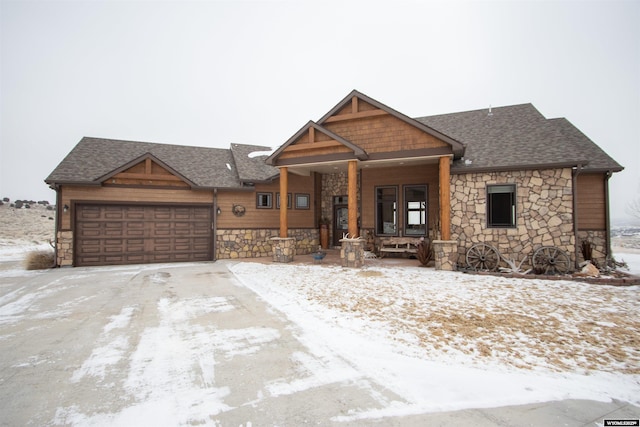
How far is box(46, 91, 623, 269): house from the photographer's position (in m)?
10.1

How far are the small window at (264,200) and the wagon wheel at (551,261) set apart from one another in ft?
34.4

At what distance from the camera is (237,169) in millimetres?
14477

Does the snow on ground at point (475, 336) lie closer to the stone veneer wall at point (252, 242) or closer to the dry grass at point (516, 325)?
the dry grass at point (516, 325)

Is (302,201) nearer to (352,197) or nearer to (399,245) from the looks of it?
(352,197)

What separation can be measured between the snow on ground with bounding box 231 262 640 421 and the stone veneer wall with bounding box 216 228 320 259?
6021 mm

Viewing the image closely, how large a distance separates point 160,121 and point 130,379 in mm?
66921

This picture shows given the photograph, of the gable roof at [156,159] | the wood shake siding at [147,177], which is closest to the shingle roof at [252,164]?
the gable roof at [156,159]

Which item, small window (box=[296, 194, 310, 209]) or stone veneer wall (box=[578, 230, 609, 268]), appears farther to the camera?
small window (box=[296, 194, 310, 209])

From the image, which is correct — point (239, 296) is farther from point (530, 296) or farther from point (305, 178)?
point (305, 178)

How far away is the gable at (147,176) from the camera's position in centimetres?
1233

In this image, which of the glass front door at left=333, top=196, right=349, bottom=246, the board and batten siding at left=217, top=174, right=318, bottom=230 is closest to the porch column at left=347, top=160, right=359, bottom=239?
the board and batten siding at left=217, top=174, right=318, bottom=230

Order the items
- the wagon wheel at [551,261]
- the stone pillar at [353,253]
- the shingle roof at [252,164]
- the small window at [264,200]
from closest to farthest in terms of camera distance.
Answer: the wagon wheel at [551,261], the stone pillar at [353,253], the shingle roof at [252,164], the small window at [264,200]

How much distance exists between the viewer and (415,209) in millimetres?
13023

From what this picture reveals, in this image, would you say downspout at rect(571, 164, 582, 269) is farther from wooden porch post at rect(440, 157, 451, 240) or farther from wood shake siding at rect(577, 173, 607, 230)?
wooden porch post at rect(440, 157, 451, 240)
